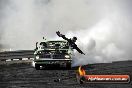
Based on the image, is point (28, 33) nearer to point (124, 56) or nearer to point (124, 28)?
point (124, 28)

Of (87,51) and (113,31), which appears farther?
(113,31)

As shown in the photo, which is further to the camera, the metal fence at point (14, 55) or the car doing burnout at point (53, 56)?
the metal fence at point (14, 55)

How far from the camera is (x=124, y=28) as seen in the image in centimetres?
3972

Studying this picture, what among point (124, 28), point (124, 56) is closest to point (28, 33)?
point (124, 28)

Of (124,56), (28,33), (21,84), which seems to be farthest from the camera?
(28,33)

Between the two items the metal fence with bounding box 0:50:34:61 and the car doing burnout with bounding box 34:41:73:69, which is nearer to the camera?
the car doing burnout with bounding box 34:41:73:69

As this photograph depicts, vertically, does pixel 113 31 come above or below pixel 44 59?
above

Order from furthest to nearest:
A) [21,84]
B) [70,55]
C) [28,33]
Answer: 1. [28,33]
2. [70,55]
3. [21,84]

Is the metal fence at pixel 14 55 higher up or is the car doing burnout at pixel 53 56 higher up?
the metal fence at pixel 14 55

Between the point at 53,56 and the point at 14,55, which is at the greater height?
the point at 14,55

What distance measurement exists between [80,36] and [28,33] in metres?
A: 21.3

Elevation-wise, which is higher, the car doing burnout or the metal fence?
the metal fence

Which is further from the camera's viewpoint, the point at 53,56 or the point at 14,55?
the point at 14,55

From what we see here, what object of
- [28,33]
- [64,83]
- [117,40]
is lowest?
[64,83]
